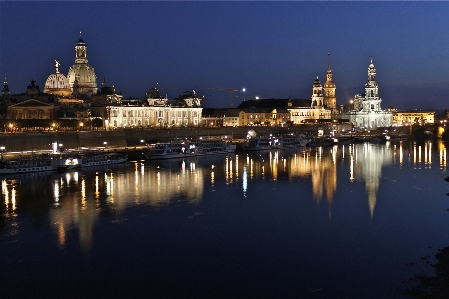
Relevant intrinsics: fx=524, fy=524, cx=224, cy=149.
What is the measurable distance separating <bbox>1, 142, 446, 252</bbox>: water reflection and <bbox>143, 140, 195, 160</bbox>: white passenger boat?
202 cm

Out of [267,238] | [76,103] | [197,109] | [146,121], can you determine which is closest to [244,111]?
[197,109]

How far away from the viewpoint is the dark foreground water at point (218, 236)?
47.1 ft

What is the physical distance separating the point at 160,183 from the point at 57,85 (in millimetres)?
54719

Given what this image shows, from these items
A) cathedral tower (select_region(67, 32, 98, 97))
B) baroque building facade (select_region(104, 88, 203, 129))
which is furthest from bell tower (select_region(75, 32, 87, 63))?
baroque building facade (select_region(104, 88, 203, 129))

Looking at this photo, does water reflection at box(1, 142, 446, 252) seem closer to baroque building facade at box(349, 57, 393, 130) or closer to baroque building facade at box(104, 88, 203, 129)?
baroque building facade at box(104, 88, 203, 129)

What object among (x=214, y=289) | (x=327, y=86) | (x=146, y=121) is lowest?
(x=214, y=289)

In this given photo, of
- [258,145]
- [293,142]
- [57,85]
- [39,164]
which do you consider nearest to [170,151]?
[39,164]

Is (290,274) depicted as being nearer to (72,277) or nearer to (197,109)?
(72,277)

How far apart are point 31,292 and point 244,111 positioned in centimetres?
8847


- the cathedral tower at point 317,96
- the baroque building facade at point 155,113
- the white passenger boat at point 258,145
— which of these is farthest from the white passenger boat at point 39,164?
the cathedral tower at point 317,96

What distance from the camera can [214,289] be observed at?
1404 centimetres

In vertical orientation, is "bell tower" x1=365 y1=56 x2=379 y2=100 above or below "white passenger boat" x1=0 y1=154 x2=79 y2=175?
above

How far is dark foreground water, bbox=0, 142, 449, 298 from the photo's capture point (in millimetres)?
14359

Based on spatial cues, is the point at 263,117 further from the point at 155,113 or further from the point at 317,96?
the point at 155,113
